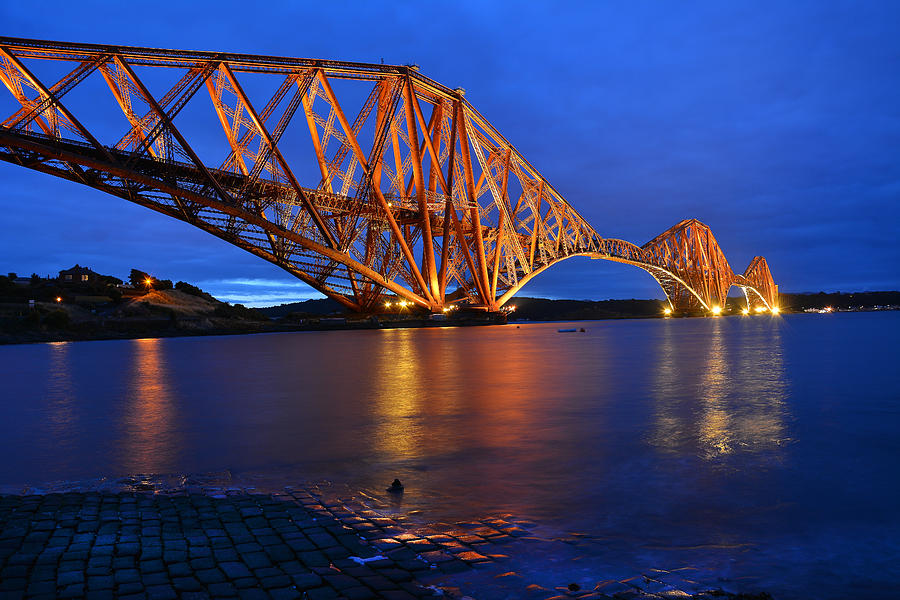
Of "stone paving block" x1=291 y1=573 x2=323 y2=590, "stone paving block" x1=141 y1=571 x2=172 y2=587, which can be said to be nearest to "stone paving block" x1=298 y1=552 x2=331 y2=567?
"stone paving block" x1=291 y1=573 x2=323 y2=590

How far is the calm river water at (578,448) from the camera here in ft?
16.9

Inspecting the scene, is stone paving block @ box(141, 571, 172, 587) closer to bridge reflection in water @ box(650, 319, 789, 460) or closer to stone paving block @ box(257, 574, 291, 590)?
stone paving block @ box(257, 574, 291, 590)

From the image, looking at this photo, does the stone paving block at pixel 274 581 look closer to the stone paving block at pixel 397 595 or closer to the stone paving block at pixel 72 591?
the stone paving block at pixel 397 595

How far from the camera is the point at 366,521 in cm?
550

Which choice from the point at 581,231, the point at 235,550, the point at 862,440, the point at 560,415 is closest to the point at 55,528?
the point at 235,550

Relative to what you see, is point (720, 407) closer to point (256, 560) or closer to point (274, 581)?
point (256, 560)

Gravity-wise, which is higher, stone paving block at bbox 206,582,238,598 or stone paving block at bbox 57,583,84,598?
stone paving block at bbox 57,583,84,598

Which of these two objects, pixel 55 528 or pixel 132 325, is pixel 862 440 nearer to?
pixel 55 528

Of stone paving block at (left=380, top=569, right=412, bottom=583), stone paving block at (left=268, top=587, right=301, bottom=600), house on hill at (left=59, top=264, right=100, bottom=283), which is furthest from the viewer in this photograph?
house on hill at (left=59, top=264, right=100, bottom=283)

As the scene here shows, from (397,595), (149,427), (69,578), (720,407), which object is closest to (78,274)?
(149,427)

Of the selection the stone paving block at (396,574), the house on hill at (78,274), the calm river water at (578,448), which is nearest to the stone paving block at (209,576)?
the stone paving block at (396,574)

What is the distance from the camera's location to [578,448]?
9086 mm

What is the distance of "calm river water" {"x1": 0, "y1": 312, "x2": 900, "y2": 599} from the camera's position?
5.16 metres

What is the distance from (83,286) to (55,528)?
7626 cm
